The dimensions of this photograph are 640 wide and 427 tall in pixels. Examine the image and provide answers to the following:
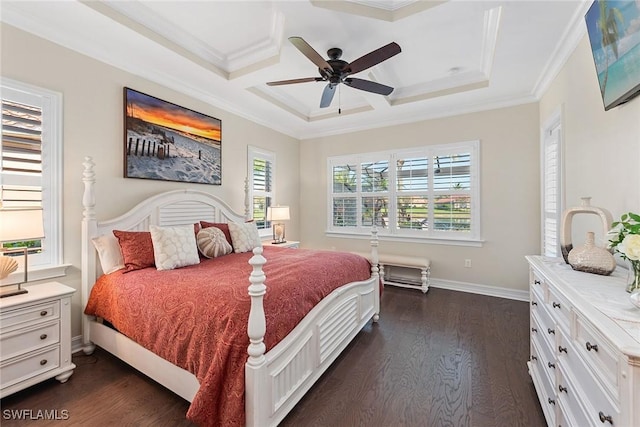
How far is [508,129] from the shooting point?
3.81 m

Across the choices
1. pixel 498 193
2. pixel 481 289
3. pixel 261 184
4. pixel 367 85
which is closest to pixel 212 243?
pixel 261 184

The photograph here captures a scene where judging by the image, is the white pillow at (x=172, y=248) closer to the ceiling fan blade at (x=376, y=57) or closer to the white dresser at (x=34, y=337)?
the white dresser at (x=34, y=337)

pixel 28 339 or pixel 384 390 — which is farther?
pixel 384 390

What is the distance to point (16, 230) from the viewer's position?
1.82 meters

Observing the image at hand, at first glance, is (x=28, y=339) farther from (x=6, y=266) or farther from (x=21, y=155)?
(x=21, y=155)

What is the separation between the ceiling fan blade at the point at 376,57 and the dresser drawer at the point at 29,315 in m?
2.96

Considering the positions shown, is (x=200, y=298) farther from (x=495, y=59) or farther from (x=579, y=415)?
(x=495, y=59)

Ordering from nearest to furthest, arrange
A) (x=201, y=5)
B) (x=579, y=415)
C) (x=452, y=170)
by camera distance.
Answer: (x=579, y=415) → (x=201, y=5) → (x=452, y=170)

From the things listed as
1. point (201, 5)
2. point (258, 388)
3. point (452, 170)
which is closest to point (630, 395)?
point (258, 388)

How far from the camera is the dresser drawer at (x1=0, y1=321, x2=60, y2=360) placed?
176 cm

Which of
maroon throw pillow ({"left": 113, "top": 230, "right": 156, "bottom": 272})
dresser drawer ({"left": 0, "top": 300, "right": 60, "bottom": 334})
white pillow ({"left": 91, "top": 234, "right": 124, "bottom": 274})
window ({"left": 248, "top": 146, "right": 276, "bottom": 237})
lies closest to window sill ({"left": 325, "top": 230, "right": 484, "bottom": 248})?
window ({"left": 248, "top": 146, "right": 276, "bottom": 237})

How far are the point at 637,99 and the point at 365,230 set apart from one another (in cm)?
376

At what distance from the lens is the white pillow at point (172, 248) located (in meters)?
2.39

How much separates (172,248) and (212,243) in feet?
1.67
